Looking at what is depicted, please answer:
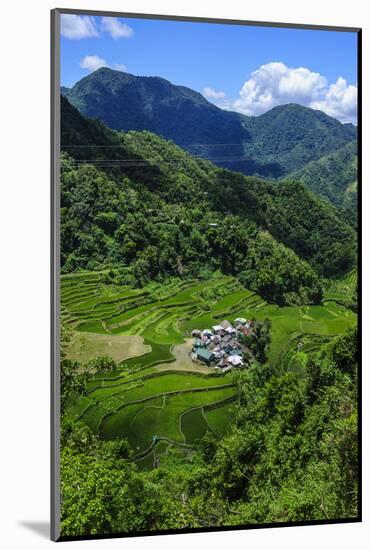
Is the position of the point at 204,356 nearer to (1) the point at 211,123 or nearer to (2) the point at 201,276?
(2) the point at 201,276

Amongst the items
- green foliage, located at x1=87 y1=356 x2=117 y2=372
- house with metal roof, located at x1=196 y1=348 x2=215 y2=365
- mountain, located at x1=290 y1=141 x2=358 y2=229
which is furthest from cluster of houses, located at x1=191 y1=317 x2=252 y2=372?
mountain, located at x1=290 y1=141 x2=358 y2=229

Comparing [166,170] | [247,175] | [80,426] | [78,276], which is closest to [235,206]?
[247,175]

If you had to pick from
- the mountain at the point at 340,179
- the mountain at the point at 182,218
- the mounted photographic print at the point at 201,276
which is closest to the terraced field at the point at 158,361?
the mounted photographic print at the point at 201,276

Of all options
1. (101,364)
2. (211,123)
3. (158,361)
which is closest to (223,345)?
(158,361)

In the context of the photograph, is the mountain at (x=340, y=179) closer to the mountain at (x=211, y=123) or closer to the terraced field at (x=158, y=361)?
the mountain at (x=211, y=123)

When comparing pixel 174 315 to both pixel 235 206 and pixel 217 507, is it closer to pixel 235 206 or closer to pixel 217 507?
pixel 235 206

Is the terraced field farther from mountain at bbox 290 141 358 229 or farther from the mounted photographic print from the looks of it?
mountain at bbox 290 141 358 229

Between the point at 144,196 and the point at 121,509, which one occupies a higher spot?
the point at 144,196
